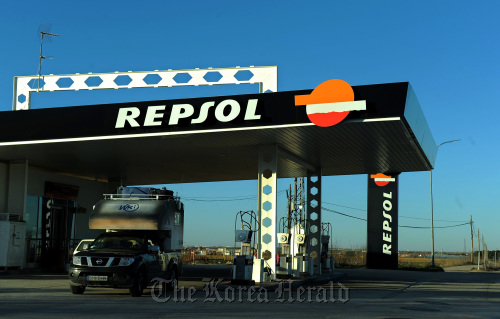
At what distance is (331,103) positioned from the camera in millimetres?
17500

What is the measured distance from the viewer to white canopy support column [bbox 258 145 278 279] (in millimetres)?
20312

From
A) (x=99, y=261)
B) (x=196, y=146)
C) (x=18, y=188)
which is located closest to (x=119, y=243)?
(x=99, y=261)

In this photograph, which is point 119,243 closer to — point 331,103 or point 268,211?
point 268,211

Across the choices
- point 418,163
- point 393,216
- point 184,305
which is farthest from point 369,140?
point 393,216

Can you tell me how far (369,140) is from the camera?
66.3ft

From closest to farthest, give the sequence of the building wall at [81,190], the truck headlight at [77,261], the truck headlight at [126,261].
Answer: the truck headlight at [126,261] → the truck headlight at [77,261] → the building wall at [81,190]

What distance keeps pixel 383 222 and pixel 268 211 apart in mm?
20294

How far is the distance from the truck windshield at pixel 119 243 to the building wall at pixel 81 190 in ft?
38.8

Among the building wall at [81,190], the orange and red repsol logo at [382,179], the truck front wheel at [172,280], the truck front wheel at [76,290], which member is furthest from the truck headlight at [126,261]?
the orange and red repsol logo at [382,179]

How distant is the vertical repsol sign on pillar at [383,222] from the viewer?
38906 mm

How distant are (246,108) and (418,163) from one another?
9312 mm

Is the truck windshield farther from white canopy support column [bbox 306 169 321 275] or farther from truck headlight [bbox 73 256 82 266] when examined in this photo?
white canopy support column [bbox 306 169 321 275]

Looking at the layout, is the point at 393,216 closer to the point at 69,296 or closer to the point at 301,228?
the point at 301,228

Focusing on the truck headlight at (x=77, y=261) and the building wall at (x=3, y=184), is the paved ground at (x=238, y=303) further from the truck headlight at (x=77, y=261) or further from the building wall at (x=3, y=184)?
the building wall at (x=3, y=184)
